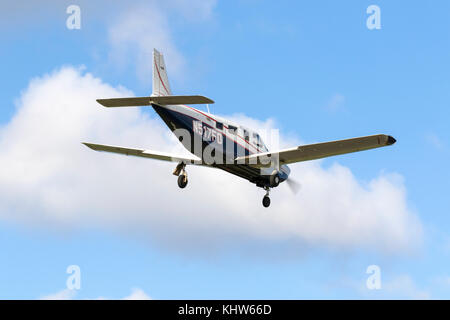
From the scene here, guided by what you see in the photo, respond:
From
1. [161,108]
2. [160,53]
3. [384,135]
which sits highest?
[160,53]

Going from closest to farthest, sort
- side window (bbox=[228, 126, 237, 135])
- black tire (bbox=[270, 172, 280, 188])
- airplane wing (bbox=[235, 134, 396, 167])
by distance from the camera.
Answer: airplane wing (bbox=[235, 134, 396, 167]) < side window (bbox=[228, 126, 237, 135]) < black tire (bbox=[270, 172, 280, 188])

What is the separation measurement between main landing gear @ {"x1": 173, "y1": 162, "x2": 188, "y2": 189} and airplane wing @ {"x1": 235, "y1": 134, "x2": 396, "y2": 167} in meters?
2.34

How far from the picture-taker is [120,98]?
24.7 metres

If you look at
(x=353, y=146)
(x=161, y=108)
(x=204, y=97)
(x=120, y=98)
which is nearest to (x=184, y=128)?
(x=161, y=108)

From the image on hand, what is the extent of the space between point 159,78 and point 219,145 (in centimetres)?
372

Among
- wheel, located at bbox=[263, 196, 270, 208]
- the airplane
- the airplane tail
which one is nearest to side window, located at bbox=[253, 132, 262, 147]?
the airplane

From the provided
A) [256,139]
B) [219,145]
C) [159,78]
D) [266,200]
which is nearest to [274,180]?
[266,200]

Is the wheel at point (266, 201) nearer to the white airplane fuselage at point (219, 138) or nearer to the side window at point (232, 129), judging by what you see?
the white airplane fuselage at point (219, 138)

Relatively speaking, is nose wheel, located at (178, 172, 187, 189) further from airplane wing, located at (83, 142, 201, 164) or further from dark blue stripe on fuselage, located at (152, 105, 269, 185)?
airplane wing, located at (83, 142, 201, 164)

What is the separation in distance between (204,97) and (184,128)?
4878 millimetres

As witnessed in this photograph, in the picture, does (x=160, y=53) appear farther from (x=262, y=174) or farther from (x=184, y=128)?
(x=262, y=174)

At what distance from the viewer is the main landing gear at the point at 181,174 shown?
28000mm

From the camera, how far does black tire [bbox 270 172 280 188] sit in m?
29.9

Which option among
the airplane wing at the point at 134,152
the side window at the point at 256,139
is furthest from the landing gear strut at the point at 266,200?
the airplane wing at the point at 134,152
